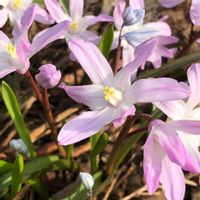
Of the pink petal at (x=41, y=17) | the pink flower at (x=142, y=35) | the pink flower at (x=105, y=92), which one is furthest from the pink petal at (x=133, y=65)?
the pink petal at (x=41, y=17)

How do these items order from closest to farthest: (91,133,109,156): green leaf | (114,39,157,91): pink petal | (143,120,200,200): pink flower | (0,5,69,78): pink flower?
1. (143,120,200,200): pink flower
2. (114,39,157,91): pink petal
3. (0,5,69,78): pink flower
4. (91,133,109,156): green leaf

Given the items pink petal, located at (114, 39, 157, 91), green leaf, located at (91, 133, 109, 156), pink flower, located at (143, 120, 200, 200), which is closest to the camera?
pink flower, located at (143, 120, 200, 200)

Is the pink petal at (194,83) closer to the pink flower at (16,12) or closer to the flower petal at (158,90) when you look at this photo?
the flower petal at (158,90)

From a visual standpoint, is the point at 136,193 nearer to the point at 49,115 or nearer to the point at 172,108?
the point at 49,115

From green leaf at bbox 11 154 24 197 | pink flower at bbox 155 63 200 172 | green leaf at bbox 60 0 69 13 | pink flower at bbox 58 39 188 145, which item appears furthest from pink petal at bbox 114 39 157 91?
green leaf at bbox 60 0 69 13

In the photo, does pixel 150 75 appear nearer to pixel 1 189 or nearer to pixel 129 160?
pixel 129 160

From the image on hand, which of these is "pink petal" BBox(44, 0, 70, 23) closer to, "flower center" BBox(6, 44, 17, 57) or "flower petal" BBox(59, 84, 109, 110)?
"flower center" BBox(6, 44, 17, 57)

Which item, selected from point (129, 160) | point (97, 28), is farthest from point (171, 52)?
point (97, 28)

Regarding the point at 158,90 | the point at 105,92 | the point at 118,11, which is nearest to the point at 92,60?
the point at 105,92
